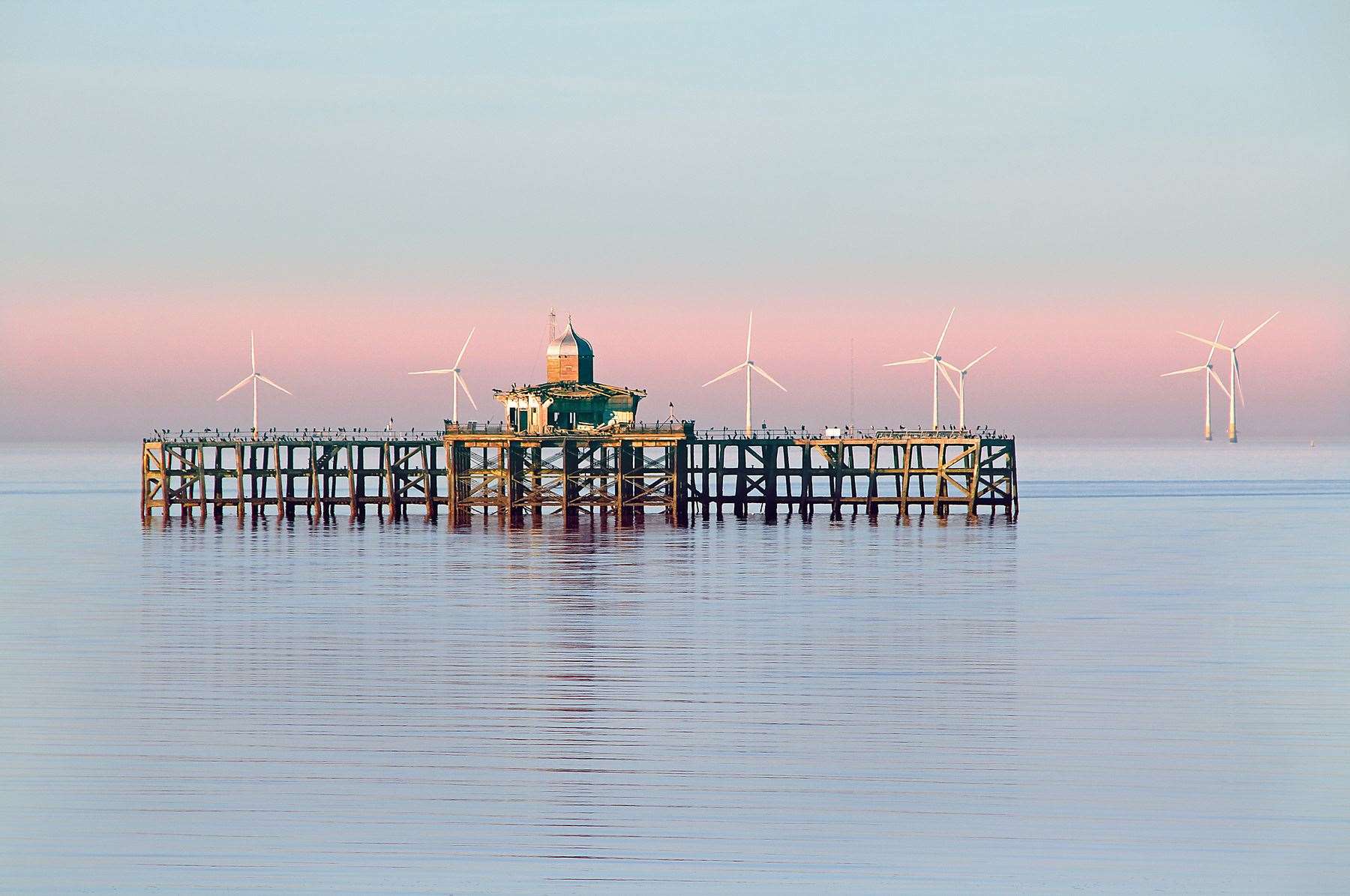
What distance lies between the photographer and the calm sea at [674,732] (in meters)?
25.0

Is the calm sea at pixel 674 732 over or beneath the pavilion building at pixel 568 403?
beneath

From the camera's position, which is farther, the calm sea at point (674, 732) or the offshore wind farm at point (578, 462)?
the offshore wind farm at point (578, 462)

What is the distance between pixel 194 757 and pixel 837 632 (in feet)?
74.4

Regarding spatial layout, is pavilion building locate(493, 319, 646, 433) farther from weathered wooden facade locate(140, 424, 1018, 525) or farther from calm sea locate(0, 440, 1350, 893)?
calm sea locate(0, 440, 1350, 893)

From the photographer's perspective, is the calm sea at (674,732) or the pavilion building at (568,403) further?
the pavilion building at (568,403)

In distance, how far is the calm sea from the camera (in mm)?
24953

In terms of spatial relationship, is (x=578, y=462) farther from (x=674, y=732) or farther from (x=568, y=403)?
(x=674, y=732)

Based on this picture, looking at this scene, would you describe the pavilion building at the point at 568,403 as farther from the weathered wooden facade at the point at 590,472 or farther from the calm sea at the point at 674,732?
the calm sea at the point at 674,732

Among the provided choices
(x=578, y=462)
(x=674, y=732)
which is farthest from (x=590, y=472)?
(x=674, y=732)

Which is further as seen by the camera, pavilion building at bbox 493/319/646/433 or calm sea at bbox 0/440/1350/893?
pavilion building at bbox 493/319/646/433

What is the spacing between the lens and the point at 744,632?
49.0m

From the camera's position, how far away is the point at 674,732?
33.6m

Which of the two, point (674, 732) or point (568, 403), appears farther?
point (568, 403)

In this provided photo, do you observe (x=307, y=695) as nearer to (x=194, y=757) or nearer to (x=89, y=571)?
(x=194, y=757)
